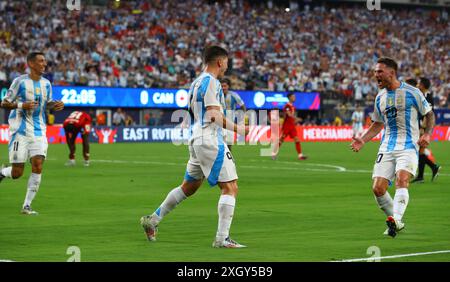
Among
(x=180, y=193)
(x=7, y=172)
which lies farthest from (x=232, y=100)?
(x=180, y=193)

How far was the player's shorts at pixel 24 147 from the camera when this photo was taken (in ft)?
50.7

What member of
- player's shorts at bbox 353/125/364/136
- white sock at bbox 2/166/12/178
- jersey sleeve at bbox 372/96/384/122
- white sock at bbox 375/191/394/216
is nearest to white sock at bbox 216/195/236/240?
white sock at bbox 375/191/394/216

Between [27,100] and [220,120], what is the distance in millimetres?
5591

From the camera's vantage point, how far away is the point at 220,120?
11.1 metres

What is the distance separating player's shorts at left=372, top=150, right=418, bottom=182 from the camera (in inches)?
503

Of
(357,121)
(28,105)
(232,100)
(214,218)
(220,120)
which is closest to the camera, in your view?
(220,120)

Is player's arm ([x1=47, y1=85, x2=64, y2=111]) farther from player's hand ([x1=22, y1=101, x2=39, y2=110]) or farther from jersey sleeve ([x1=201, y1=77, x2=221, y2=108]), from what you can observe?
jersey sleeve ([x1=201, y1=77, x2=221, y2=108])

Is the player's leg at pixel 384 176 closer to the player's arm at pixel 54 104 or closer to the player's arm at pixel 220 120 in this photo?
the player's arm at pixel 220 120

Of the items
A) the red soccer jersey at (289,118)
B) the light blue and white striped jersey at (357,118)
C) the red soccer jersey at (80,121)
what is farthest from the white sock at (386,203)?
the light blue and white striped jersey at (357,118)

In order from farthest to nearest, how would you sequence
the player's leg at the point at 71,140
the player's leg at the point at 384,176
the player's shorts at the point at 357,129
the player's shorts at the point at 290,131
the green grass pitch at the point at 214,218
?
the player's shorts at the point at 357,129 < the player's shorts at the point at 290,131 < the player's leg at the point at 71,140 < the player's leg at the point at 384,176 < the green grass pitch at the point at 214,218

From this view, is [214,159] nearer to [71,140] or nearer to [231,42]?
[71,140]

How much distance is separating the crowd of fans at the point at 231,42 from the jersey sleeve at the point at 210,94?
3744cm

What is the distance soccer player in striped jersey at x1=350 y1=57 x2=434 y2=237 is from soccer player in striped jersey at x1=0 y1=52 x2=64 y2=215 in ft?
17.9

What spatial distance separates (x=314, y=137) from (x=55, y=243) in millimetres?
43701
